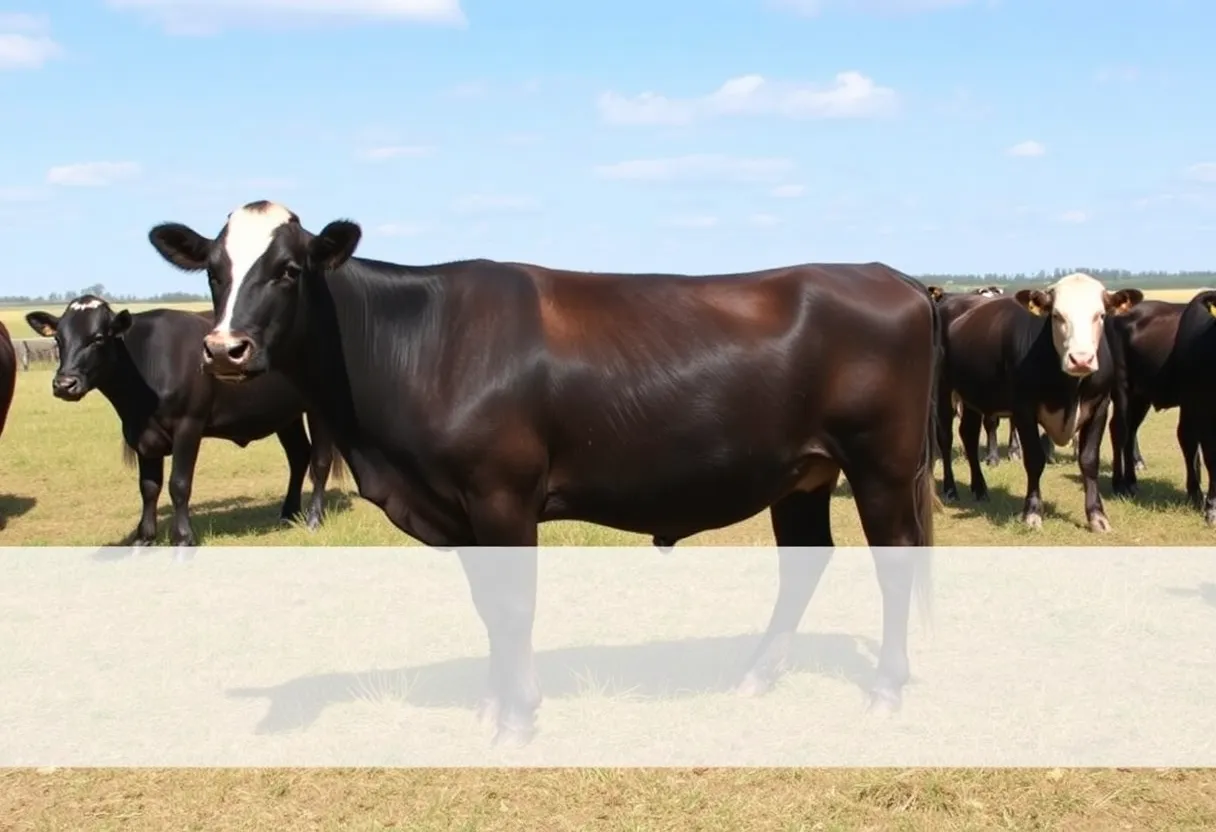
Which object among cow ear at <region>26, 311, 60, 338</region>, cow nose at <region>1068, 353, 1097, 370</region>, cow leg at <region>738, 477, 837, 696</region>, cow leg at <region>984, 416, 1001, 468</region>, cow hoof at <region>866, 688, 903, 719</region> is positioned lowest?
cow leg at <region>984, 416, 1001, 468</region>

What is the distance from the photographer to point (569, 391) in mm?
4441

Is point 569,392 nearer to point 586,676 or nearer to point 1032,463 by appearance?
point 586,676

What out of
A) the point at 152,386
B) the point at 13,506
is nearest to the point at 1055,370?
the point at 152,386

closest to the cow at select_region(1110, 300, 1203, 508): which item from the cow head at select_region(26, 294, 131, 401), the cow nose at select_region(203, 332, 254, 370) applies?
the cow nose at select_region(203, 332, 254, 370)

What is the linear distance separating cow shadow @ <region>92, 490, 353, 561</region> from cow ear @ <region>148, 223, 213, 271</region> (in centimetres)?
492

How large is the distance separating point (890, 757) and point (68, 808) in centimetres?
342

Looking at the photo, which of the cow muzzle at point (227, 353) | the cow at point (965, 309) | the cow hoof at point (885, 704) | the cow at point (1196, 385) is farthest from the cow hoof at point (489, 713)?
the cow at point (965, 309)

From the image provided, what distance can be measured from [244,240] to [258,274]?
0.16 m

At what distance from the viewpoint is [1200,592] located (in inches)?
265

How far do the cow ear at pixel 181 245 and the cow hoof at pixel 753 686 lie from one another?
10.6 ft

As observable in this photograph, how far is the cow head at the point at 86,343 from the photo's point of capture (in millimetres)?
8406

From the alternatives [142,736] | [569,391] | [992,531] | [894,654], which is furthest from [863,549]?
[142,736]

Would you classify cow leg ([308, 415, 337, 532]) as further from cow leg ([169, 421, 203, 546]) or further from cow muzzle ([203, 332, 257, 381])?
cow muzzle ([203, 332, 257, 381])

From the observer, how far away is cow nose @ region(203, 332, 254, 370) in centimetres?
391
